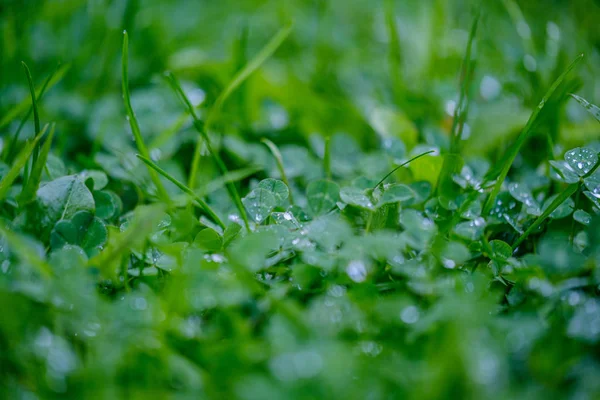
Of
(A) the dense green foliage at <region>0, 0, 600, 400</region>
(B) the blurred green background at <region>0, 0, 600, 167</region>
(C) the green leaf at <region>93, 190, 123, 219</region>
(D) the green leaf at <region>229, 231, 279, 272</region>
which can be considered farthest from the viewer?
(B) the blurred green background at <region>0, 0, 600, 167</region>

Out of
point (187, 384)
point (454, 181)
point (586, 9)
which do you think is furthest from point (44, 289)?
point (586, 9)

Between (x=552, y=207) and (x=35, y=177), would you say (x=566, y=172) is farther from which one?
(x=35, y=177)

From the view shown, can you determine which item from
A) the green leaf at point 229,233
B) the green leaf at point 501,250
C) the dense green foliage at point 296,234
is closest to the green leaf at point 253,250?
the dense green foliage at point 296,234

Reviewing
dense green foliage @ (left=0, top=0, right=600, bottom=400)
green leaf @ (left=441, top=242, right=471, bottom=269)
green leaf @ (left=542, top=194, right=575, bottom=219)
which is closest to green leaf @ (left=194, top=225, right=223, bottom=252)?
dense green foliage @ (left=0, top=0, right=600, bottom=400)

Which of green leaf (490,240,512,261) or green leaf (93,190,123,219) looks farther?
green leaf (93,190,123,219)

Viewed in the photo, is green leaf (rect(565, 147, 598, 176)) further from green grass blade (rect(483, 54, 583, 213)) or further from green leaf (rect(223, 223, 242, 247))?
green leaf (rect(223, 223, 242, 247))

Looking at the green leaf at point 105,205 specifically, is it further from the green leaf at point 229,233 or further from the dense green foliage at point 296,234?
the green leaf at point 229,233
